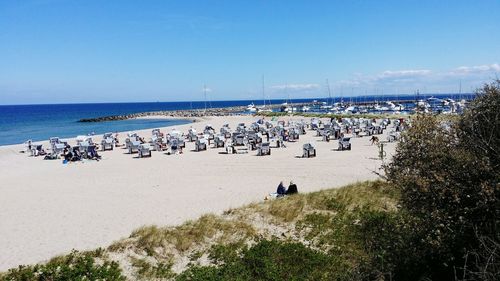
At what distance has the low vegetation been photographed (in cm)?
539

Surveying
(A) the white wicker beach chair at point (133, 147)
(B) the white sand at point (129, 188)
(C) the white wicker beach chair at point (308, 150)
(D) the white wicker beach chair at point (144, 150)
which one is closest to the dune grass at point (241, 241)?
(B) the white sand at point (129, 188)

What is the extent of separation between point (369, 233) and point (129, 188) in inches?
419

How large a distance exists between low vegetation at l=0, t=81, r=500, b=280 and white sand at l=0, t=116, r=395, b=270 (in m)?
1.85

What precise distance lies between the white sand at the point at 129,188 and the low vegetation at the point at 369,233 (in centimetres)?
185

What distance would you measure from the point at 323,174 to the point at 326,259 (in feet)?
32.7

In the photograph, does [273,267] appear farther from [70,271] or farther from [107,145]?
[107,145]

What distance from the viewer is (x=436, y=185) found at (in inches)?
216

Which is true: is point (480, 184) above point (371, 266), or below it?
above

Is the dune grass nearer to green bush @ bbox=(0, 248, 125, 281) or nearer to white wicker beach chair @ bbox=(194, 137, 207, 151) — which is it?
green bush @ bbox=(0, 248, 125, 281)

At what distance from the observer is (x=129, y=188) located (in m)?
16.5

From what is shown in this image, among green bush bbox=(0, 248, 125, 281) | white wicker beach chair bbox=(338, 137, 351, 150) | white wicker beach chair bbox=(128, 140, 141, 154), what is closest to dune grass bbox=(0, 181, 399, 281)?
green bush bbox=(0, 248, 125, 281)

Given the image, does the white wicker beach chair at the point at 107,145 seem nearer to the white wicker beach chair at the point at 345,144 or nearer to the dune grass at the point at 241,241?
the white wicker beach chair at the point at 345,144

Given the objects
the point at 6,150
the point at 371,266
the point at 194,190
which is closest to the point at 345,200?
the point at 371,266

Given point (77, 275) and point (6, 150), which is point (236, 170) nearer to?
point (77, 275)
